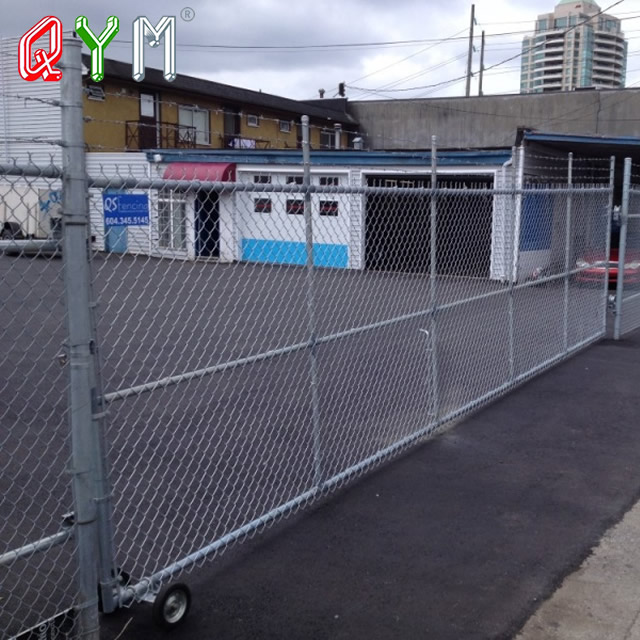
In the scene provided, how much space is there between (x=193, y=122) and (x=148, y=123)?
277 centimetres

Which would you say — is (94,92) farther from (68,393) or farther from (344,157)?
(344,157)

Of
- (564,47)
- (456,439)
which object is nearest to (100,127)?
(456,439)

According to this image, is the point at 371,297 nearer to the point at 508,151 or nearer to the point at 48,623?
the point at 508,151

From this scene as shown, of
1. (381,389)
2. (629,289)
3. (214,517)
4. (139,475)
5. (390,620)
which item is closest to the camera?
(390,620)

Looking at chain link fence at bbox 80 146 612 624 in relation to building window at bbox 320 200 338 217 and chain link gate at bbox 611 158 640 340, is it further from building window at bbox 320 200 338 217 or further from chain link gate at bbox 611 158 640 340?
building window at bbox 320 200 338 217

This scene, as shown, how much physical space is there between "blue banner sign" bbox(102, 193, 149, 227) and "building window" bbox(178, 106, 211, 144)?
28527 mm

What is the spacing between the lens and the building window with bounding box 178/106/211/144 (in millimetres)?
31344

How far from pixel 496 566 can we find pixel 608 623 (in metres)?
0.72

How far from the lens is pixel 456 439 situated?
6.86 m

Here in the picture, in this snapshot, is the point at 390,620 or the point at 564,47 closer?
the point at 390,620

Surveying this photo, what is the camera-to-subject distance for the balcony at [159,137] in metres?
29.5

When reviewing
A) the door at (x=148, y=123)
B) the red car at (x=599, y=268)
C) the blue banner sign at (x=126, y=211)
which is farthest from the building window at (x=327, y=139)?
the blue banner sign at (x=126, y=211)

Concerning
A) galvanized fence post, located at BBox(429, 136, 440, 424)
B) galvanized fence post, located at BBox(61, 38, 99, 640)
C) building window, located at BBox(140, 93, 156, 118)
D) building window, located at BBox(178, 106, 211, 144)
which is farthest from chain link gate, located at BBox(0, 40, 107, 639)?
building window, located at BBox(178, 106, 211, 144)

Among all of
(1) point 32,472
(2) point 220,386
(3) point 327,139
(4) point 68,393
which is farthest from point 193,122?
(4) point 68,393
